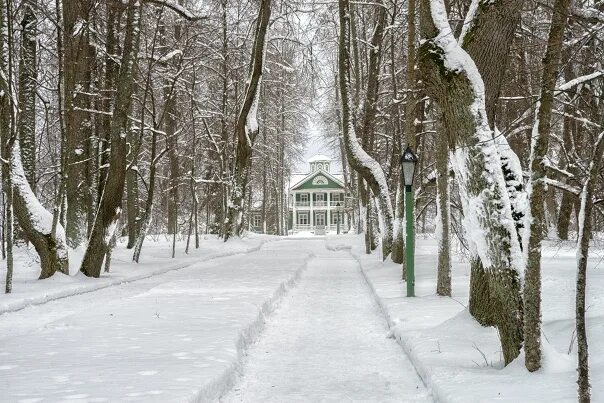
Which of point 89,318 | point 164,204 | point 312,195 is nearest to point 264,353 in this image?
point 89,318

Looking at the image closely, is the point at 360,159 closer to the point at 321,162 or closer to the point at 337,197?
the point at 337,197

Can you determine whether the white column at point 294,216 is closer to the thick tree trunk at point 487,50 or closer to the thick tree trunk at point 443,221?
the thick tree trunk at point 443,221

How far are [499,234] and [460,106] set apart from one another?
1302 millimetres

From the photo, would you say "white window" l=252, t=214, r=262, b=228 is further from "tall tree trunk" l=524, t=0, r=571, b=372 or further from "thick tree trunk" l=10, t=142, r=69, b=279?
"tall tree trunk" l=524, t=0, r=571, b=372

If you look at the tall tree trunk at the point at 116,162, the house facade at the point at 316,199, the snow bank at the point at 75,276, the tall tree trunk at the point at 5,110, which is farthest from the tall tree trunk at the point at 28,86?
the house facade at the point at 316,199

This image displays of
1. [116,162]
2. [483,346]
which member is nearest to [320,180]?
[116,162]

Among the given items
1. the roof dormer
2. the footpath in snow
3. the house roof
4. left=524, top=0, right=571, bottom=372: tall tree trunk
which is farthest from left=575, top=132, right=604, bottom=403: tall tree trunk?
the roof dormer

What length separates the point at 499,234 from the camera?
5.11 meters

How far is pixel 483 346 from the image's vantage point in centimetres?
570

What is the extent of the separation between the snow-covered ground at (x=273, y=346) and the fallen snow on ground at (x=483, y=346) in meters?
0.02

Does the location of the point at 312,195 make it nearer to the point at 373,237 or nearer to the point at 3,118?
the point at 373,237

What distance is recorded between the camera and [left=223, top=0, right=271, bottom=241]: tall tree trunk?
20309mm

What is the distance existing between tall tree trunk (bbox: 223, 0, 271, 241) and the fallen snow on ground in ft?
41.6

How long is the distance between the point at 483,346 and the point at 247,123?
58.6 ft
